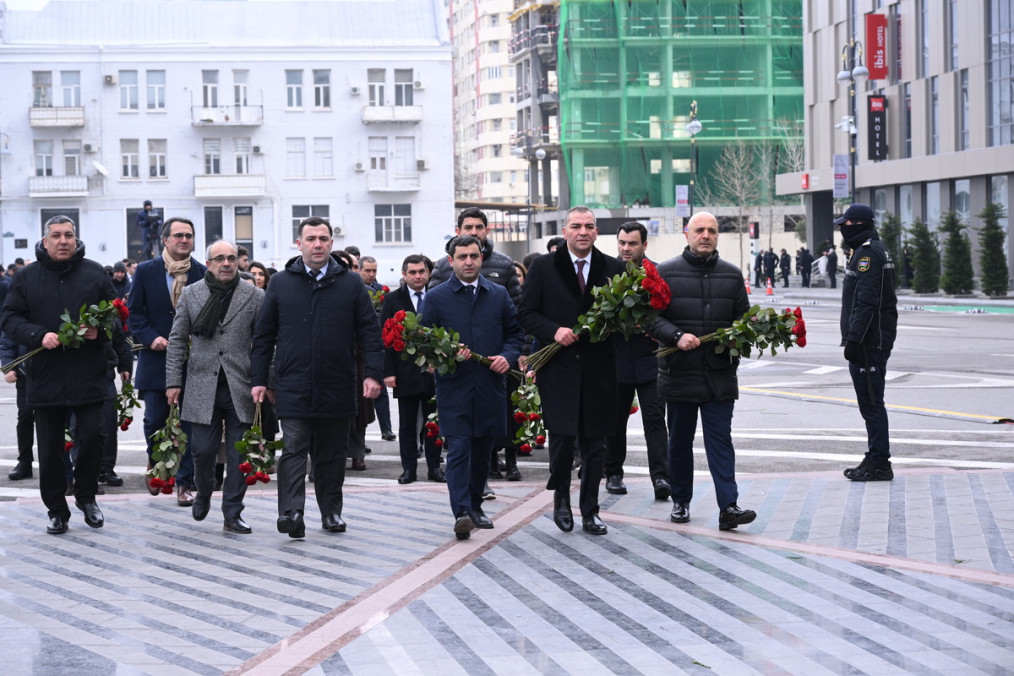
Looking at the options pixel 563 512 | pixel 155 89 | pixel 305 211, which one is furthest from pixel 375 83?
pixel 563 512

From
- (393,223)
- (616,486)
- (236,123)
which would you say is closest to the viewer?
(616,486)

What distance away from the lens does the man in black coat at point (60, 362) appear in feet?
30.0

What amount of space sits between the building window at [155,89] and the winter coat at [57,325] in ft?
201

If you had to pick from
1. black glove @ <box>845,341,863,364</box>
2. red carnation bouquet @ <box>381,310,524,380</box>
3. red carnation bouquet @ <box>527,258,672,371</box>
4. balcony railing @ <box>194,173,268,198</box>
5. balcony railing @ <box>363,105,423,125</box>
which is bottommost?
black glove @ <box>845,341,863,364</box>

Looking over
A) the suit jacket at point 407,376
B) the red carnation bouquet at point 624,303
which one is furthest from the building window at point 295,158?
the red carnation bouquet at point 624,303

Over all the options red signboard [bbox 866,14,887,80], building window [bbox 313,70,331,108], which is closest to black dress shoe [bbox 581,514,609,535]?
red signboard [bbox 866,14,887,80]

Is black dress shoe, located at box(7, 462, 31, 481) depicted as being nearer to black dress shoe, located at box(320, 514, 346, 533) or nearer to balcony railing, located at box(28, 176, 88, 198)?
black dress shoe, located at box(320, 514, 346, 533)

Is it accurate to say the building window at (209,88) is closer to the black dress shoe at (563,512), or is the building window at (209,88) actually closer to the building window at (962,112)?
the building window at (962,112)

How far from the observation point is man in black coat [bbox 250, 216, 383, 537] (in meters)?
8.75

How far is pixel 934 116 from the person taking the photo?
52406 millimetres

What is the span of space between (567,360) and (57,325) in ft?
10.7

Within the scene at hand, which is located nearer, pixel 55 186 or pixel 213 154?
pixel 55 186

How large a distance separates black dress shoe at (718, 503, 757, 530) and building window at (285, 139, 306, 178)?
61.8 metres

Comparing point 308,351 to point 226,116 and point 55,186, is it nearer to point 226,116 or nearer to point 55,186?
point 226,116
